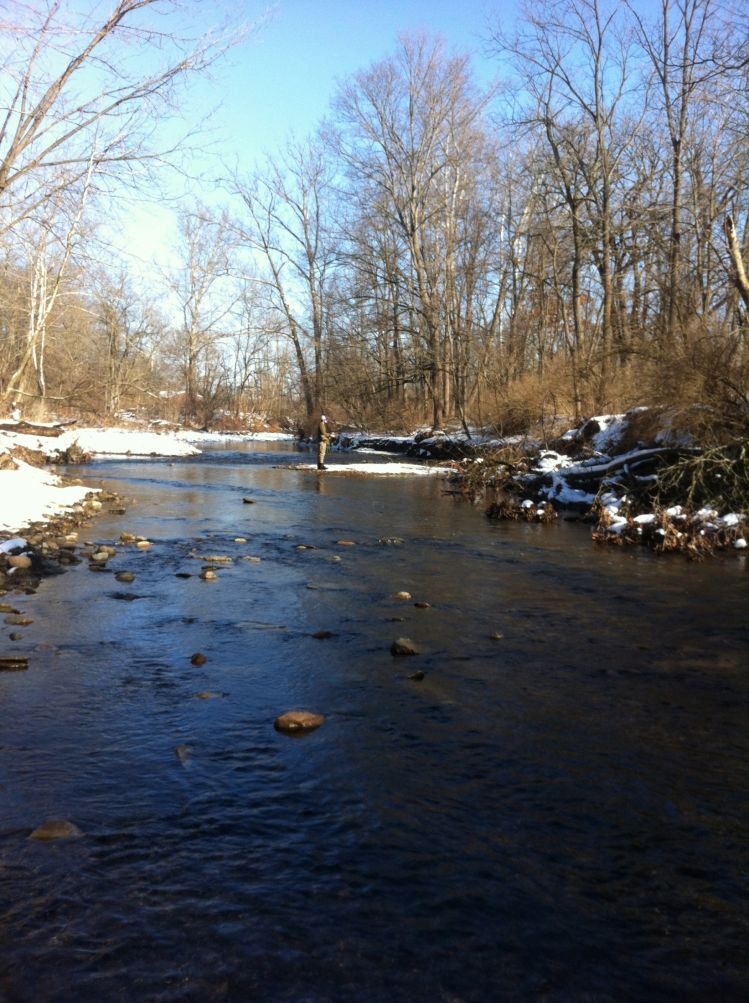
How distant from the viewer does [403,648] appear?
230 inches

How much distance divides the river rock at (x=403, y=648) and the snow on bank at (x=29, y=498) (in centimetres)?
604

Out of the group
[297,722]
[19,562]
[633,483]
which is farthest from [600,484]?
[297,722]

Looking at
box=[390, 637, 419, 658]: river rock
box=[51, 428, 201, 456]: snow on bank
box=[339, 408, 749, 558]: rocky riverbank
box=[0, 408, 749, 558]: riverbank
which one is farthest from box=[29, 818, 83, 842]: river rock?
box=[51, 428, 201, 456]: snow on bank

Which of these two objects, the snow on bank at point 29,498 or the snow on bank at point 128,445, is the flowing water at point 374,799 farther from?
the snow on bank at point 128,445

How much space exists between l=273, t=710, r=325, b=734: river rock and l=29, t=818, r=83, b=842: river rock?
4.40ft

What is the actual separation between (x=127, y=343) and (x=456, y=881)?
57402mm

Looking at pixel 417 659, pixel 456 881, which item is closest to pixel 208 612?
pixel 417 659

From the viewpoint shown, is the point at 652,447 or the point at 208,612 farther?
the point at 652,447

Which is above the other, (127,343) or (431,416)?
(127,343)

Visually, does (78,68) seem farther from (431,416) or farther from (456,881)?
(431,416)

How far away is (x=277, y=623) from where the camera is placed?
6605mm

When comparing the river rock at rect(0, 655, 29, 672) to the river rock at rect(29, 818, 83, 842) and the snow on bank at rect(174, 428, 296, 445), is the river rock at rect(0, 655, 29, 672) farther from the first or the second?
the snow on bank at rect(174, 428, 296, 445)

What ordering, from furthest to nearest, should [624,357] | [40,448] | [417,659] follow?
[40,448] < [624,357] < [417,659]

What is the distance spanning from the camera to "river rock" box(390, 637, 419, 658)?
5.82 metres
